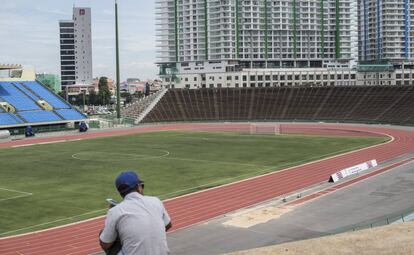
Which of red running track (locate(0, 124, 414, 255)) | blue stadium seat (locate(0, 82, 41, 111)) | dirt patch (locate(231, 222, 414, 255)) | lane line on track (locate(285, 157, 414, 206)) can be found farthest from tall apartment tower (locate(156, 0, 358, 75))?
dirt patch (locate(231, 222, 414, 255))

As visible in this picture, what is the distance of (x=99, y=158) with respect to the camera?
35812 mm

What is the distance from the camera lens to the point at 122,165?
32.3m

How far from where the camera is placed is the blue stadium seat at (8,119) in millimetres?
55506

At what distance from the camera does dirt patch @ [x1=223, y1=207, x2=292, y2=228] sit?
56.7 feet

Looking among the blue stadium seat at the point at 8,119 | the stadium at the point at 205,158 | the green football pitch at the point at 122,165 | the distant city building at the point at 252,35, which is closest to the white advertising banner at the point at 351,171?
the stadium at the point at 205,158

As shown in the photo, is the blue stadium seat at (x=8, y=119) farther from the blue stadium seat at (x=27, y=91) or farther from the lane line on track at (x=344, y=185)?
the lane line on track at (x=344, y=185)

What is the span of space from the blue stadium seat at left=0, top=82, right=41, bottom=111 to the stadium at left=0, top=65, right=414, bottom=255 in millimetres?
195

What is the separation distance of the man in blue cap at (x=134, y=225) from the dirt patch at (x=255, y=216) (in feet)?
41.7

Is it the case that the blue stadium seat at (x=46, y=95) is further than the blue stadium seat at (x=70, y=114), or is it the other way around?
the blue stadium seat at (x=46, y=95)

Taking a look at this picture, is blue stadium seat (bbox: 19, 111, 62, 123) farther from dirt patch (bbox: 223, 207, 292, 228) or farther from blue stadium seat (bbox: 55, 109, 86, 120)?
dirt patch (bbox: 223, 207, 292, 228)

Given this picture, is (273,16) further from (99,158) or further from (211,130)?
(99,158)

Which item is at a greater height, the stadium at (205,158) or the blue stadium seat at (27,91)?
the blue stadium seat at (27,91)

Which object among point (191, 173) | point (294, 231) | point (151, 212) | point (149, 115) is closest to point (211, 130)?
point (149, 115)

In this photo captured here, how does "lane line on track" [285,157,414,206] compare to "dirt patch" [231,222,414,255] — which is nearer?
"dirt patch" [231,222,414,255]
